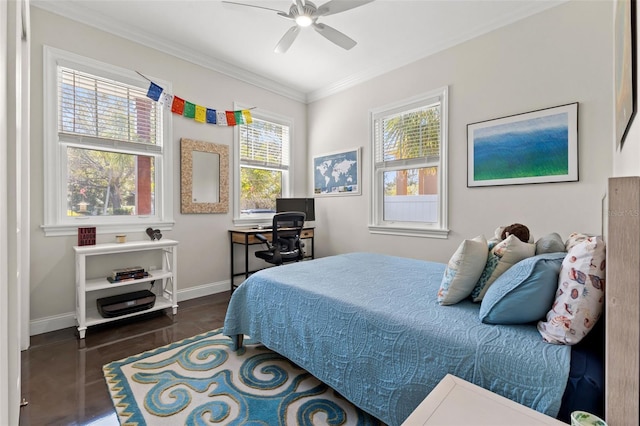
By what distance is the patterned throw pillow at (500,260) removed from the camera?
1.45m

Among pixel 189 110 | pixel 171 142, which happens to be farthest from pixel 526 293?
pixel 189 110

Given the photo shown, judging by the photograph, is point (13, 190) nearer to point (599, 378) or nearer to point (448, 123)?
point (599, 378)

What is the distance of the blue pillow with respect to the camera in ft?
3.81

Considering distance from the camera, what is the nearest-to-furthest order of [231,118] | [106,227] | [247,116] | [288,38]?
[288,38] → [106,227] → [231,118] → [247,116]

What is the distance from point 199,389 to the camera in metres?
1.77

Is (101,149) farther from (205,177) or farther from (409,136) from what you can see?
(409,136)

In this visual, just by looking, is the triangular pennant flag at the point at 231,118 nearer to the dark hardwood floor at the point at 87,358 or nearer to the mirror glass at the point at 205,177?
the mirror glass at the point at 205,177

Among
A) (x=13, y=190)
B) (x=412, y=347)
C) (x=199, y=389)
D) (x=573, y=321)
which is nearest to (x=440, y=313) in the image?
(x=412, y=347)

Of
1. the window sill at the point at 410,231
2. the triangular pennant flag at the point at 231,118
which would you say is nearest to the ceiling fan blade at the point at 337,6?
the triangular pennant flag at the point at 231,118

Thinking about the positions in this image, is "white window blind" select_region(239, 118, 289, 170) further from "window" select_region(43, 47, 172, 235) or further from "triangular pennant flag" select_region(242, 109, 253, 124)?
"window" select_region(43, 47, 172, 235)

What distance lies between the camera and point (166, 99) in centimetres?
324

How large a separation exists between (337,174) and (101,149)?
2.74 m

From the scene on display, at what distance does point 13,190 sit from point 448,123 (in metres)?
3.35

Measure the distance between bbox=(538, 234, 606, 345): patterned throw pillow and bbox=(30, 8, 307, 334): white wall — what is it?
336 centimetres
